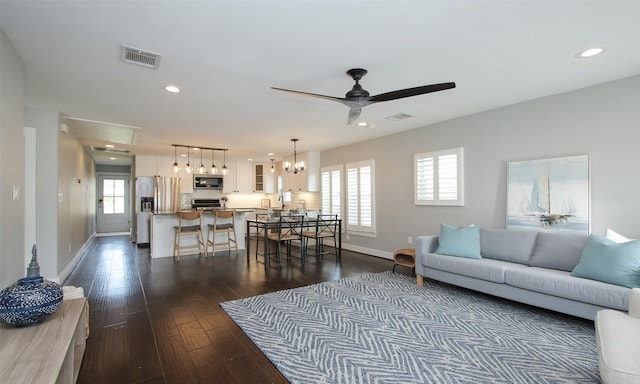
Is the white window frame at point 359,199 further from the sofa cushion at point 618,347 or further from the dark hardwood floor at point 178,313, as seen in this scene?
the sofa cushion at point 618,347

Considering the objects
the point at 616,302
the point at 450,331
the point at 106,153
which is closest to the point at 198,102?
the point at 450,331

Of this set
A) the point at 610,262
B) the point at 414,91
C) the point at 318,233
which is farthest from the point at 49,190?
the point at 610,262

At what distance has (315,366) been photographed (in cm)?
223

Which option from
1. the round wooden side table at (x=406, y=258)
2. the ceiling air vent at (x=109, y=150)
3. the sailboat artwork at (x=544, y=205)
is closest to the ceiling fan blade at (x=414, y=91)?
the sailboat artwork at (x=544, y=205)

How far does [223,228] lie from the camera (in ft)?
21.7

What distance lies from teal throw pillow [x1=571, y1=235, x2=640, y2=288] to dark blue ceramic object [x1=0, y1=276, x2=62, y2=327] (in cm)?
423

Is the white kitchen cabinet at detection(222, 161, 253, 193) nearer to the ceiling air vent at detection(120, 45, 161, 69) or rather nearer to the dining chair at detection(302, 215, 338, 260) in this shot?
the dining chair at detection(302, 215, 338, 260)

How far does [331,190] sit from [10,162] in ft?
19.0

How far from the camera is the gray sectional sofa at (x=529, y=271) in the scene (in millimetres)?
2711

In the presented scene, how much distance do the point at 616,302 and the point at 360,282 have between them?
2642mm

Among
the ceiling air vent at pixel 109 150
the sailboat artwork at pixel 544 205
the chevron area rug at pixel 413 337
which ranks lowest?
the chevron area rug at pixel 413 337

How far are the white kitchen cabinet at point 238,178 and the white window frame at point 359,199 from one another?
4.12m

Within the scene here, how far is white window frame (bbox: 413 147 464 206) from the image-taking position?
4766 mm

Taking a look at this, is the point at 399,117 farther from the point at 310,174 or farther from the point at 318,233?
the point at 310,174
